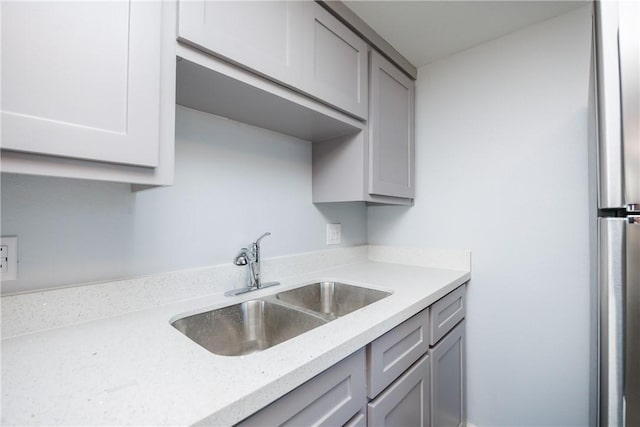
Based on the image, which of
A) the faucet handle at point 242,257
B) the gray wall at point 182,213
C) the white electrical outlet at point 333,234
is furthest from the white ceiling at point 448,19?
the faucet handle at point 242,257

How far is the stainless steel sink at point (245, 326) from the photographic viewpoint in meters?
0.96

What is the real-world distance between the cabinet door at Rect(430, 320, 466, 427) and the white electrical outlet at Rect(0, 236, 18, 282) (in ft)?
4.60

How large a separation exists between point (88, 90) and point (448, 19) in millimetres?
1497

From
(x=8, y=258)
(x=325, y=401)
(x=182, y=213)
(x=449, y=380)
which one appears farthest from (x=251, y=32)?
(x=449, y=380)

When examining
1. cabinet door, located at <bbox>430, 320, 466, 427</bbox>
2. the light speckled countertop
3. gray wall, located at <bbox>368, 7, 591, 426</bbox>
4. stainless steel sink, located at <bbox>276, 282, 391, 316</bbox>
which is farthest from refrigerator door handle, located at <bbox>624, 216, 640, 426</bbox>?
gray wall, located at <bbox>368, 7, 591, 426</bbox>

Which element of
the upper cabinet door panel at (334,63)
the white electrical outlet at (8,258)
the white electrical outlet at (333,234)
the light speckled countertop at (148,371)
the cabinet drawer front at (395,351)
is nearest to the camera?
the light speckled countertop at (148,371)

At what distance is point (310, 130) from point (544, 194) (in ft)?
3.86

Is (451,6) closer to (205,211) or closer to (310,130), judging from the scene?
(310,130)

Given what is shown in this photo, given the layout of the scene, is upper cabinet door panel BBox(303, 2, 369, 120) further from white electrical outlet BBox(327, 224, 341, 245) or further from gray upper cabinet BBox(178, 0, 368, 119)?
white electrical outlet BBox(327, 224, 341, 245)

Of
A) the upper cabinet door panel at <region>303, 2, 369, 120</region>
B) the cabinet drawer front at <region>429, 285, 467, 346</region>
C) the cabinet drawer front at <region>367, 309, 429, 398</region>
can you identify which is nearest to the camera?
the cabinet drawer front at <region>367, 309, 429, 398</region>

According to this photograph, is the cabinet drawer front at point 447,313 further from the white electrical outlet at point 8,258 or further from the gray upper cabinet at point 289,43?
the white electrical outlet at point 8,258

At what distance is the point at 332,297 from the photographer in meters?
1.42

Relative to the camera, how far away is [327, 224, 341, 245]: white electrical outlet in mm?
1692

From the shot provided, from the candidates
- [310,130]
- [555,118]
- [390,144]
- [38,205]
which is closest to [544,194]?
[555,118]
